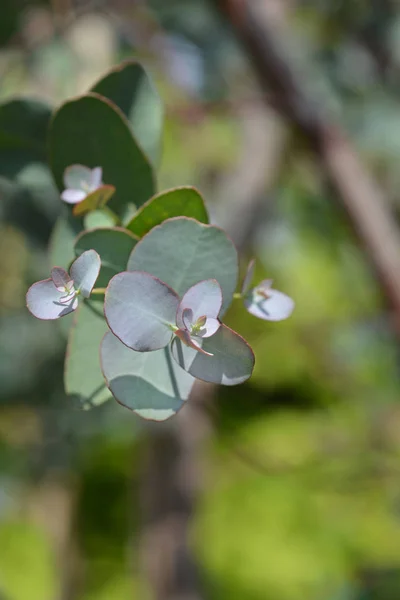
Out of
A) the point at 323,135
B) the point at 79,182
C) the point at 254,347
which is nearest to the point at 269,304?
the point at 79,182

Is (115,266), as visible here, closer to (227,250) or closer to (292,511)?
(227,250)

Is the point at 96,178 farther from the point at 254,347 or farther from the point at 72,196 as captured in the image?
the point at 254,347

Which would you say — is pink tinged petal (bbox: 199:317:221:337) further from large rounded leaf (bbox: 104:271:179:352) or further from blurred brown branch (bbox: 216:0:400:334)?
blurred brown branch (bbox: 216:0:400:334)

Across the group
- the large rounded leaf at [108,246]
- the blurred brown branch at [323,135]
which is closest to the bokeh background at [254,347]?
the blurred brown branch at [323,135]

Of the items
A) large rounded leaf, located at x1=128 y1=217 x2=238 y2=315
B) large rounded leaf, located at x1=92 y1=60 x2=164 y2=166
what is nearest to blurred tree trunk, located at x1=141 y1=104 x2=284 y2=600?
large rounded leaf, located at x1=92 y1=60 x2=164 y2=166

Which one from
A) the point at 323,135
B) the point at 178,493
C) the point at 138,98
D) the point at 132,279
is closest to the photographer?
the point at 132,279
